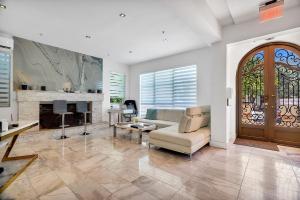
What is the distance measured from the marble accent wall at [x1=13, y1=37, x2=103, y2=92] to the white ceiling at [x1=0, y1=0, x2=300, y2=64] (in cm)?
40

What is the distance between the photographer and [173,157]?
2947 millimetres

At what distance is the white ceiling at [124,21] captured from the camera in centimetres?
273

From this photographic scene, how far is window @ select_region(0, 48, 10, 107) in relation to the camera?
169 inches

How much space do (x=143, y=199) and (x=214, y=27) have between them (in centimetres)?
331

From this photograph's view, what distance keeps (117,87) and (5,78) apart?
4069 millimetres

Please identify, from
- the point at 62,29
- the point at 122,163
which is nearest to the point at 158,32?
the point at 62,29

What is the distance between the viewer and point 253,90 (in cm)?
413

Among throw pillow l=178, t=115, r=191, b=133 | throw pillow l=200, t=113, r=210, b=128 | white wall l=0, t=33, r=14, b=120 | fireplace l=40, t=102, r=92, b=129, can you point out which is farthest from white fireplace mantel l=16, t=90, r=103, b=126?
throw pillow l=200, t=113, r=210, b=128

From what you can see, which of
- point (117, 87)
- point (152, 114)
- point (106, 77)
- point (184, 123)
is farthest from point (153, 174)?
point (117, 87)

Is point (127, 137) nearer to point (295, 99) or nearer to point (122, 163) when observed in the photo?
point (122, 163)

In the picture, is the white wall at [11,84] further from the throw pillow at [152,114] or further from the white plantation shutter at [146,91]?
the white plantation shutter at [146,91]

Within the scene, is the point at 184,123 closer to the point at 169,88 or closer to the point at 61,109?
the point at 169,88

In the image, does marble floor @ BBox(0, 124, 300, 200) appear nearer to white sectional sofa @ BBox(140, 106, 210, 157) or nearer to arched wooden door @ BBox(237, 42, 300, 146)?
white sectional sofa @ BBox(140, 106, 210, 157)

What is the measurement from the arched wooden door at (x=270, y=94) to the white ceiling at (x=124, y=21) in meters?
1.46
